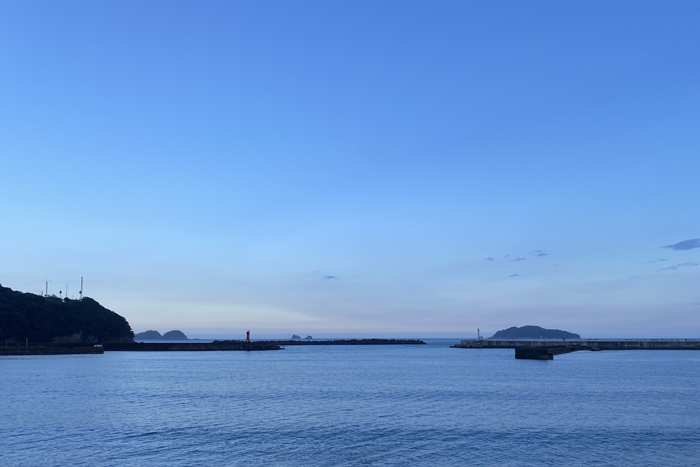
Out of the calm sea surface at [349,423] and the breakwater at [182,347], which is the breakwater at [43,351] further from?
the calm sea surface at [349,423]

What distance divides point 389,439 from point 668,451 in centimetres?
1662

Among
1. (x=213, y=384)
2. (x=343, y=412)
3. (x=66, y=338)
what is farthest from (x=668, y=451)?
(x=66, y=338)

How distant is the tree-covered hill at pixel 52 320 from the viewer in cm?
15975


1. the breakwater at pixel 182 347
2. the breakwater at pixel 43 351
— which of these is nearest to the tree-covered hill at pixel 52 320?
the breakwater at pixel 182 347

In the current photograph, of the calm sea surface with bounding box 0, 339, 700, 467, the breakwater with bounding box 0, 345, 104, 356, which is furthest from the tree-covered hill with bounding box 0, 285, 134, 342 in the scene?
the calm sea surface with bounding box 0, 339, 700, 467

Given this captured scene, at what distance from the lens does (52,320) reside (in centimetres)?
17062

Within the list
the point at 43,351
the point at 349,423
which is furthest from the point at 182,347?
the point at 349,423

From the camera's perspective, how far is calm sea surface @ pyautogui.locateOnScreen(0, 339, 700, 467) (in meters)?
30.1

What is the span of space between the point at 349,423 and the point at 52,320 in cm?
16309

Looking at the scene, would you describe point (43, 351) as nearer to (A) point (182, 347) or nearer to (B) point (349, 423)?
(A) point (182, 347)

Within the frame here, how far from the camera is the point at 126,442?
111 feet

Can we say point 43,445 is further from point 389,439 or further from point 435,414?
point 435,414

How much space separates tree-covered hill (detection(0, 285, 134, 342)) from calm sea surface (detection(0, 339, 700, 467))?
10433cm

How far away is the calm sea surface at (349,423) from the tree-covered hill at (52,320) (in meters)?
104
